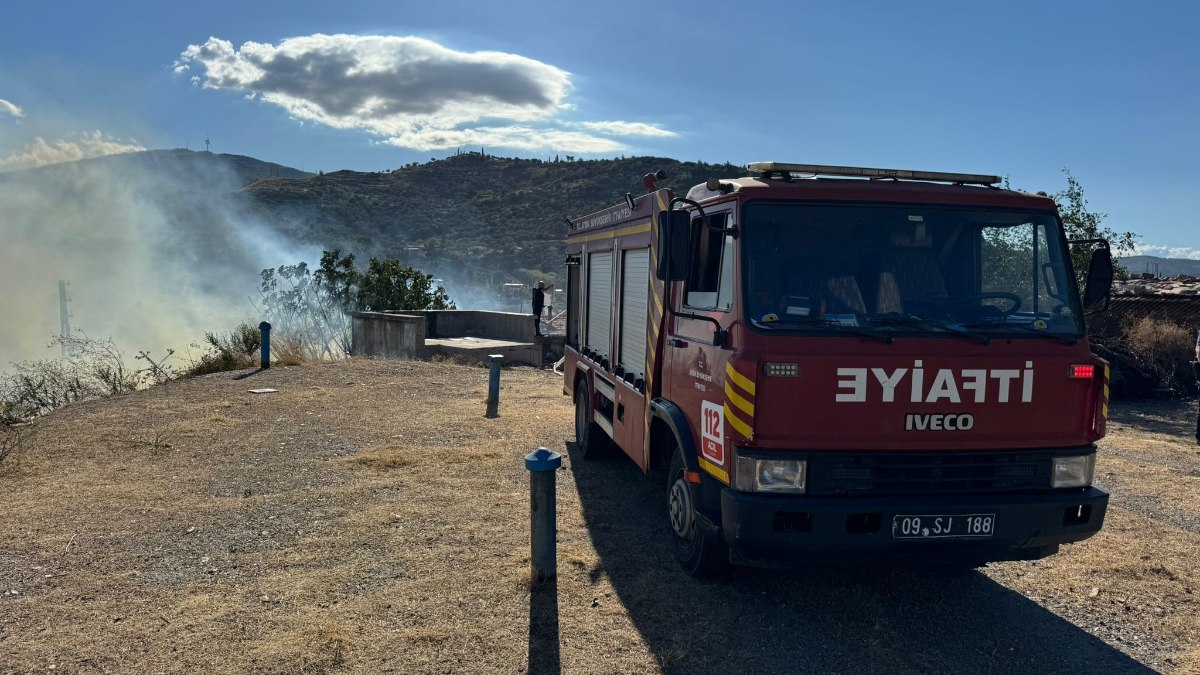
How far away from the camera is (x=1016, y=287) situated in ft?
15.0

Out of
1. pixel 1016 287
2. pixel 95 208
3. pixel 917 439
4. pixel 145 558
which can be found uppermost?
pixel 95 208

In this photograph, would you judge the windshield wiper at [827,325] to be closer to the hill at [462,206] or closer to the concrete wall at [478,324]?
the concrete wall at [478,324]

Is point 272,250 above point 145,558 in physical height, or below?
above

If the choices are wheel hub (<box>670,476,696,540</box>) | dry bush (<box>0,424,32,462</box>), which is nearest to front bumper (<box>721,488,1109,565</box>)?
wheel hub (<box>670,476,696,540</box>)

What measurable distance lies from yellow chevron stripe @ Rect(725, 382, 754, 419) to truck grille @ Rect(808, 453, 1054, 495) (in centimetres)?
40

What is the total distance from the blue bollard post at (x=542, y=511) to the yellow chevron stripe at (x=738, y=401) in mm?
1117

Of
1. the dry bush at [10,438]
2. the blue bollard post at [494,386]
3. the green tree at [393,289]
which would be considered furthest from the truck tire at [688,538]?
the green tree at [393,289]

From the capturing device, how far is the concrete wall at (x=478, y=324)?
22.4m

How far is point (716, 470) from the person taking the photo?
4434 millimetres

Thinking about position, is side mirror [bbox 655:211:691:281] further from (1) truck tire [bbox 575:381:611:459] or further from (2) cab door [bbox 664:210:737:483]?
(1) truck tire [bbox 575:381:611:459]

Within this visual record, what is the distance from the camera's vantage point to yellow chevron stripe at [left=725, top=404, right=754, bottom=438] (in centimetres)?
411

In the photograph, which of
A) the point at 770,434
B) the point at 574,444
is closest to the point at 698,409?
the point at 770,434

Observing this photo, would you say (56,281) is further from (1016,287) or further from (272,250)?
(1016,287)

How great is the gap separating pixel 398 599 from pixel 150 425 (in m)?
7.03
